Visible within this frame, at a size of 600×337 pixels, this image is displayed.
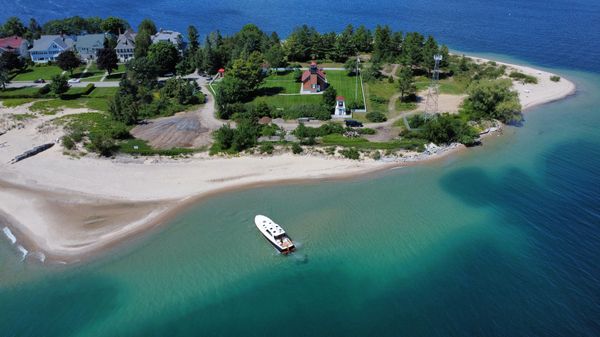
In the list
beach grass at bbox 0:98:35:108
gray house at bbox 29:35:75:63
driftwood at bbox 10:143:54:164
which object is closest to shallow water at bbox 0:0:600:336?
driftwood at bbox 10:143:54:164

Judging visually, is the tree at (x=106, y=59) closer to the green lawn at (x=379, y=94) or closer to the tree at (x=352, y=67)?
the tree at (x=352, y=67)

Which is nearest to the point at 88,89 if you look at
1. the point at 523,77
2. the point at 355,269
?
the point at 355,269

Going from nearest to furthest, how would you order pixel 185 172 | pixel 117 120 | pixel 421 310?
pixel 421 310 → pixel 185 172 → pixel 117 120

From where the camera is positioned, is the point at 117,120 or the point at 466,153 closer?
the point at 466,153

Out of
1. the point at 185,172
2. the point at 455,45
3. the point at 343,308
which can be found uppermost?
the point at 455,45

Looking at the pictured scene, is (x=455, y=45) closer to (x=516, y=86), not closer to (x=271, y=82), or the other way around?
(x=516, y=86)

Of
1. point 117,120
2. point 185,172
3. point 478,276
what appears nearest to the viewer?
point 478,276

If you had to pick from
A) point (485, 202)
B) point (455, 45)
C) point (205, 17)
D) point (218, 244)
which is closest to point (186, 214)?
point (218, 244)
